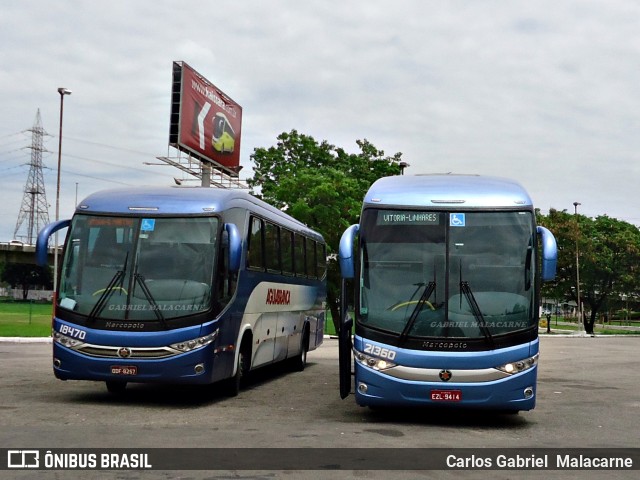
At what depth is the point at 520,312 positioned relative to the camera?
12906mm

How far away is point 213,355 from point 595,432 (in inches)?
221

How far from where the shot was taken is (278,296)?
1928cm

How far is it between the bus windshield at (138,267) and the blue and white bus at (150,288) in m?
0.02

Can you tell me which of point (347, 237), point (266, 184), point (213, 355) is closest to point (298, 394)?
point (213, 355)

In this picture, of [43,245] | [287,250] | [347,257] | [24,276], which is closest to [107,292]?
[43,245]

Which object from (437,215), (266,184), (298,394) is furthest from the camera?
(266,184)

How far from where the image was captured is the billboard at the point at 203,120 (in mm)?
43219

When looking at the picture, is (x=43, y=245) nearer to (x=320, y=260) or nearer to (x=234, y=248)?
(x=234, y=248)

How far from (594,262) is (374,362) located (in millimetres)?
68142

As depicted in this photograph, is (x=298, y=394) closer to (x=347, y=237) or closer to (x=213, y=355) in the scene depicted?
(x=213, y=355)

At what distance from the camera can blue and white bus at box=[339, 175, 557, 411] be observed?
12609 mm

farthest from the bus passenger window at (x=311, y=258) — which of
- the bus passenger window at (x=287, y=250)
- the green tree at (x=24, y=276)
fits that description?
the green tree at (x=24, y=276)

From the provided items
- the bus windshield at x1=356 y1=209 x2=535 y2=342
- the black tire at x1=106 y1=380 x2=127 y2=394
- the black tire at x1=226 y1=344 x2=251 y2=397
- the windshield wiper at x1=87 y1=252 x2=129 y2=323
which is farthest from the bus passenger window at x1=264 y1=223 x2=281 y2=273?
the bus windshield at x1=356 y1=209 x2=535 y2=342

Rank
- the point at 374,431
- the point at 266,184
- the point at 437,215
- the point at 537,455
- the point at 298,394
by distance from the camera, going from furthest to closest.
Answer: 1. the point at 266,184
2. the point at 298,394
3. the point at 437,215
4. the point at 374,431
5. the point at 537,455
